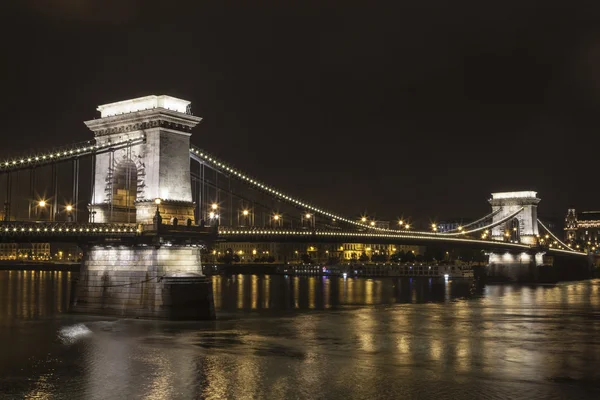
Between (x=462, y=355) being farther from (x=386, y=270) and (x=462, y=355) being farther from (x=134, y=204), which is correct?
(x=386, y=270)

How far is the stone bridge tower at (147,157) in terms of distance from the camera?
43.9 m

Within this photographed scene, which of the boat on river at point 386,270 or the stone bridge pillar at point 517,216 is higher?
the stone bridge pillar at point 517,216

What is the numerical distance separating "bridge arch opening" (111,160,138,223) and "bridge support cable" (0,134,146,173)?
2.24 meters

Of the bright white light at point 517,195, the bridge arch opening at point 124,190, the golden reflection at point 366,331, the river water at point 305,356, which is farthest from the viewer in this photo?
the bright white light at point 517,195

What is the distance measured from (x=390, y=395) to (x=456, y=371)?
511 cm

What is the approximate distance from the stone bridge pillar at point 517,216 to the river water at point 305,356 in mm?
68474

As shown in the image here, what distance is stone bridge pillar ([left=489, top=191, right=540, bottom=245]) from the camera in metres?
120

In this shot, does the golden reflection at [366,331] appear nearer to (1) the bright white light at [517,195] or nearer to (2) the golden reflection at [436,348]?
(2) the golden reflection at [436,348]

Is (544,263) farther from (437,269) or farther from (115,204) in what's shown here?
(115,204)

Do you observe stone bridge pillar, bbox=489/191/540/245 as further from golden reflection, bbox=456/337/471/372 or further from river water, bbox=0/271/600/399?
golden reflection, bbox=456/337/471/372

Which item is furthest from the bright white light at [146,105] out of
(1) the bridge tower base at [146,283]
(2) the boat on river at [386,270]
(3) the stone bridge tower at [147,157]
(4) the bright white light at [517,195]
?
(4) the bright white light at [517,195]

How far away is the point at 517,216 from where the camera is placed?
403 ft

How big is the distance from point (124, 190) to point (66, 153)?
19.7 ft

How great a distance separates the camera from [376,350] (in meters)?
34.4
